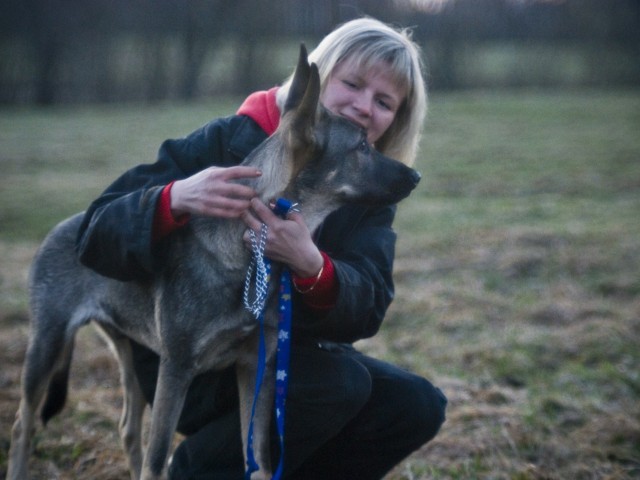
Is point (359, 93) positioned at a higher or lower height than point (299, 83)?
lower

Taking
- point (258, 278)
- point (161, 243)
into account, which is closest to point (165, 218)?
point (161, 243)

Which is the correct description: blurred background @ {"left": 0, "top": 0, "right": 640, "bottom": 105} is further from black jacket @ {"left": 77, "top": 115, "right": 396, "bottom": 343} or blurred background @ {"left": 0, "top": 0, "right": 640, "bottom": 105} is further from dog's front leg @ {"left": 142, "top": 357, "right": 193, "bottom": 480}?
dog's front leg @ {"left": 142, "top": 357, "right": 193, "bottom": 480}

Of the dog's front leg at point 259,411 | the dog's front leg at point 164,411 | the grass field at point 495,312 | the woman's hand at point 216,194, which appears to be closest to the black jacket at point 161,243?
the woman's hand at point 216,194

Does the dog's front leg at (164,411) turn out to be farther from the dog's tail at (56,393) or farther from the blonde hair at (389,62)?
the blonde hair at (389,62)

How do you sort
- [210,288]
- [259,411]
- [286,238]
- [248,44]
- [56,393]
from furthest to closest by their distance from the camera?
[248,44], [56,393], [259,411], [210,288], [286,238]

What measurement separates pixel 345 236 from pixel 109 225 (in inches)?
42.3

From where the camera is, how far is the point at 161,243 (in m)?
3.14

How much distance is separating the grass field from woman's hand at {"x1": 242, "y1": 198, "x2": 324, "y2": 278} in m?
1.46

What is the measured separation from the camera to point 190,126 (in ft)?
63.7

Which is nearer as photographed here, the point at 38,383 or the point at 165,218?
the point at 165,218

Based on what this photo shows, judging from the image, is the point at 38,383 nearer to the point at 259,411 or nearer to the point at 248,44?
the point at 259,411

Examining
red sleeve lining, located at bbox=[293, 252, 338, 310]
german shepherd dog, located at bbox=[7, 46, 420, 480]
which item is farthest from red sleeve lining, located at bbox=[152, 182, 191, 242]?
red sleeve lining, located at bbox=[293, 252, 338, 310]

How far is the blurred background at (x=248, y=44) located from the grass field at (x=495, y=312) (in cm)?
1180

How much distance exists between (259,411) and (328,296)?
0.58m
